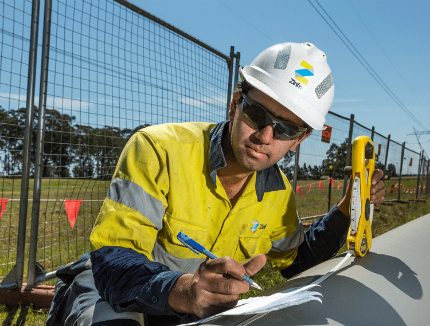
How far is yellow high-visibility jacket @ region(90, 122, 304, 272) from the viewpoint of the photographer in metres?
1.63

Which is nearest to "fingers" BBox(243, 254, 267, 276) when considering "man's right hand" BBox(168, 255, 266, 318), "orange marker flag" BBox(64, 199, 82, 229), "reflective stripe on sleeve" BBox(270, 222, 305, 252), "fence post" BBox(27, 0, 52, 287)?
"man's right hand" BBox(168, 255, 266, 318)

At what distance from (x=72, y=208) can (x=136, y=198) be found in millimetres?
2453

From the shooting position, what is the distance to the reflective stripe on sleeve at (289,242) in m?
2.23

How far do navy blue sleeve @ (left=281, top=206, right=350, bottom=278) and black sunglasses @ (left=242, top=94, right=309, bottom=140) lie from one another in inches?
20.6

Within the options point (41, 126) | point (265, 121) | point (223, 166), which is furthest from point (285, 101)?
point (41, 126)

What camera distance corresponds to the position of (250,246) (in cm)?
208

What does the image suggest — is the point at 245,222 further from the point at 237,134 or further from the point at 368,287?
the point at 368,287

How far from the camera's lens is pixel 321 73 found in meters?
1.93

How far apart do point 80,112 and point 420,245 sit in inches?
90.7

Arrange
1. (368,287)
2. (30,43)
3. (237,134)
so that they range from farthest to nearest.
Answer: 1. (30,43)
2. (237,134)
3. (368,287)

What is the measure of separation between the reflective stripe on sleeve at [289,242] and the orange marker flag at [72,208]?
205 centimetres

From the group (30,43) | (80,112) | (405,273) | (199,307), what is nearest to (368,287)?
(405,273)

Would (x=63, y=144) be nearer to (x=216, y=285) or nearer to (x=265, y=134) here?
(x=265, y=134)

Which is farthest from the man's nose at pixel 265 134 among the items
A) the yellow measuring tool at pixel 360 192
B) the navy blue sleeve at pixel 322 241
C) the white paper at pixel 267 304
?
the white paper at pixel 267 304
